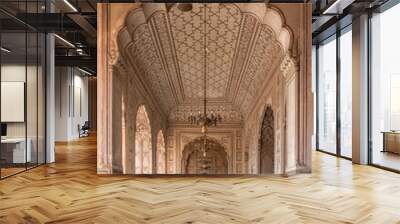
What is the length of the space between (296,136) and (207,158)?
12.3m

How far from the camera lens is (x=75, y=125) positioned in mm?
20453

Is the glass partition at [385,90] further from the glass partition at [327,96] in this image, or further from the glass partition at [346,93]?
the glass partition at [327,96]

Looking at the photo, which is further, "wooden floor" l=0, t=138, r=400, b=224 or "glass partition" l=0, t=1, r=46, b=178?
"glass partition" l=0, t=1, r=46, b=178

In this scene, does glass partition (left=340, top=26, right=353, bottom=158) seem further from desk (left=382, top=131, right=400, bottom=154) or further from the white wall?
the white wall

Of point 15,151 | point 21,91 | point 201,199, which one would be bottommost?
point 201,199

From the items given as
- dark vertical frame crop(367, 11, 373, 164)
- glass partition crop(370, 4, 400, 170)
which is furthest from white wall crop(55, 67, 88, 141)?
glass partition crop(370, 4, 400, 170)

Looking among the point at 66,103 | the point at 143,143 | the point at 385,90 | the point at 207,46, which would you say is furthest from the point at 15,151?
the point at 66,103

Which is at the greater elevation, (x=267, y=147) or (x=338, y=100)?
(x=338, y=100)

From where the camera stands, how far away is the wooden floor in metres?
4.18

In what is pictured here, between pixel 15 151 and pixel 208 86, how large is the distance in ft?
29.3

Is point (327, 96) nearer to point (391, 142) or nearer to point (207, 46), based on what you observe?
point (391, 142)

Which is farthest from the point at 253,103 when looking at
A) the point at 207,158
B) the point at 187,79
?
the point at 207,158

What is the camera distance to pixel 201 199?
507 cm

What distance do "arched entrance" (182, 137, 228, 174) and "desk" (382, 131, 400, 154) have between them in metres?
10.1
